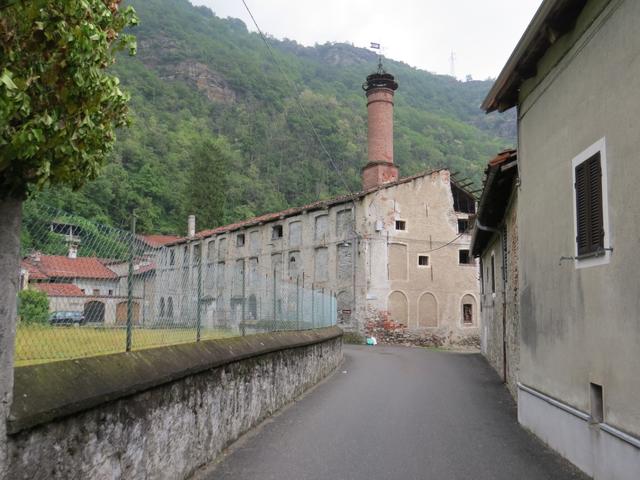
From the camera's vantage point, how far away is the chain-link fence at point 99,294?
432 centimetres

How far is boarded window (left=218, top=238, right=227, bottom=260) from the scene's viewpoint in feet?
147

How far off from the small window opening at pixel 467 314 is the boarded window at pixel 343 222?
8.69 meters

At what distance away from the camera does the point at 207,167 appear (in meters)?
70.6

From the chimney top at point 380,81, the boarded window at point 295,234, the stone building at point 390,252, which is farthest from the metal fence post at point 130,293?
the chimney top at point 380,81

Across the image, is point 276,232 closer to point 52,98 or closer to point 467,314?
point 467,314

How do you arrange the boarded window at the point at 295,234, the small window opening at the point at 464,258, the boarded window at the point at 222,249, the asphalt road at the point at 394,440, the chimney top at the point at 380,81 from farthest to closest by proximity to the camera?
the boarded window at the point at 222,249 < the chimney top at the point at 380,81 < the boarded window at the point at 295,234 < the small window opening at the point at 464,258 < the asphalt road at the point at 394,440

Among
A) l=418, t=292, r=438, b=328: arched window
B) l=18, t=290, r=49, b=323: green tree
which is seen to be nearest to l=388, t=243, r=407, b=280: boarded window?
l=418, t=292, r=438, b=328: arched window

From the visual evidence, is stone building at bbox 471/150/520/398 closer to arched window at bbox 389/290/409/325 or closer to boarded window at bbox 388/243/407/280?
arched window at bbox 389/290/409/325

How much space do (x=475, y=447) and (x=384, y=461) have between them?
1583 mm

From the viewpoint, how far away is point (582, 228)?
23.5 feet

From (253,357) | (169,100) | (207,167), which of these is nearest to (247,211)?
(207,167)

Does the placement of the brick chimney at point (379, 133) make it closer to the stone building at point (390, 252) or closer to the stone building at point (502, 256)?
the stone building at point (390, 252)

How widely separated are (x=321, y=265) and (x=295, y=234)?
3.20 metres

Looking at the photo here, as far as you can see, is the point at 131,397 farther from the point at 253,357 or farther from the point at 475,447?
the point at 475,447
